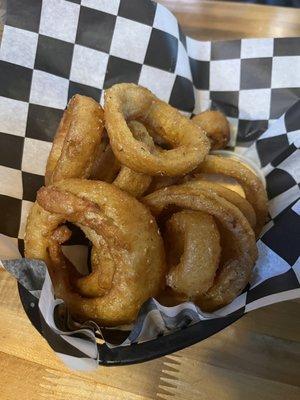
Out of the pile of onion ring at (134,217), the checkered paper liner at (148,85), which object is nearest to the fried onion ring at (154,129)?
the pile of onion ring at (134,217)

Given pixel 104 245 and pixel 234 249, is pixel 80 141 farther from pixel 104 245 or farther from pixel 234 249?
pixel 234 249

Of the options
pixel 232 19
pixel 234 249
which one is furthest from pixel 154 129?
pixel 232 19

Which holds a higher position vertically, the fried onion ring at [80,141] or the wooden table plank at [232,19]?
the wooden table plank at [232,19]

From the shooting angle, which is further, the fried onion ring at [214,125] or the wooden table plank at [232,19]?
the wooden table plank at [232,19]

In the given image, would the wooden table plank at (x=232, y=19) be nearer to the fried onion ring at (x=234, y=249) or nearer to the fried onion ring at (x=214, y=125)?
the fried onion ring at (x=214, y=125)

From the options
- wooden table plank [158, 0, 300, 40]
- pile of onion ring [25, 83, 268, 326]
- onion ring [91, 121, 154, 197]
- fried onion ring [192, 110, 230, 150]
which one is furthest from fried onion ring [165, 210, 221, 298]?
wooden table plank [158, 0, 300, 40]

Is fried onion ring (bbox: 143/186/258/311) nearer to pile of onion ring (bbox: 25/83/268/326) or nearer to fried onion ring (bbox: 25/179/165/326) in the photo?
pile of onion ring (bbox: 25/83/268/326)
